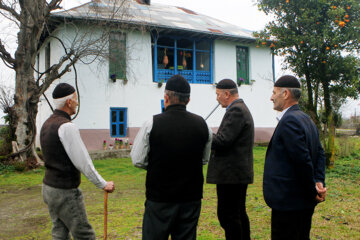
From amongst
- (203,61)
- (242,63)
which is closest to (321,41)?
(242,63)

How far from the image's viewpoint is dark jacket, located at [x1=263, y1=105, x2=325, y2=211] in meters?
2.79

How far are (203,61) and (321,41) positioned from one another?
428 inches

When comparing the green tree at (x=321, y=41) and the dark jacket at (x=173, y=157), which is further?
the green tree at (x=321, y=41)

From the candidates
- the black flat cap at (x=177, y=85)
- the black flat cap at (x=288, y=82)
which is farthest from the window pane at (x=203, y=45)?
the black flat cap at (x=177, y=85)

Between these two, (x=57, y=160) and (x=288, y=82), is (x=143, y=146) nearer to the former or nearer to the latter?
(x=57, y=160)

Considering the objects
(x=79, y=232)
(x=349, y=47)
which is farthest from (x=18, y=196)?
(x=349, y=47)

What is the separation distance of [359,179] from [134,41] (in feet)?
35.8

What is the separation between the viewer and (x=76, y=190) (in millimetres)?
3150

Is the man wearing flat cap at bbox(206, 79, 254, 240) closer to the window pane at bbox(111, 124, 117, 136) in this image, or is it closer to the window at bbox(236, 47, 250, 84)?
the window pane at bbox(111, 124, 117, 136)

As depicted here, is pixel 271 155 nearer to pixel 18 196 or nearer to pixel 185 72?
pixel 18 196

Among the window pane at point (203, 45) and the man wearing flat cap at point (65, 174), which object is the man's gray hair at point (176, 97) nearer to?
the man wearing flat cap at point (65, 174)

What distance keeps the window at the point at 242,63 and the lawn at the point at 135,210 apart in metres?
9.56

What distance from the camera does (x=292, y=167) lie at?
2.86 metres

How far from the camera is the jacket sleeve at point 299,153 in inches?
109
